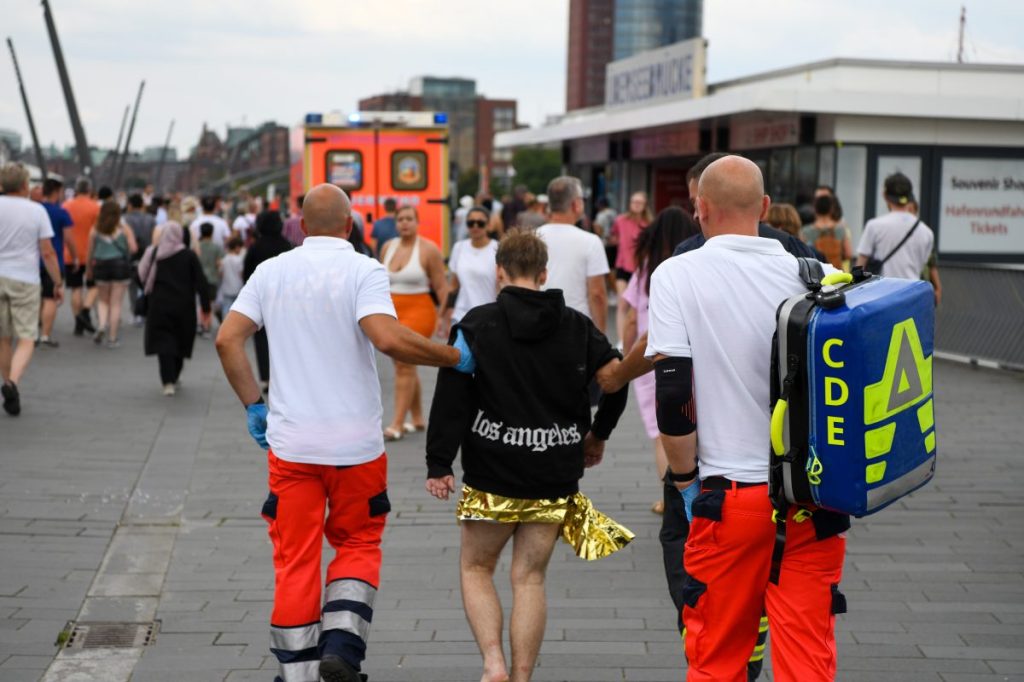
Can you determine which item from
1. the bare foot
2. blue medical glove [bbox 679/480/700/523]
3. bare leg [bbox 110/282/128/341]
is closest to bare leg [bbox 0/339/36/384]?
bare leg [bbox 110/282/128/341]

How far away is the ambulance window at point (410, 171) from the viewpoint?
66.0ft

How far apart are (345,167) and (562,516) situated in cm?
1582

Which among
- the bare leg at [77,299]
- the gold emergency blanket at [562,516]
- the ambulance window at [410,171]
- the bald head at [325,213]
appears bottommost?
the bare leg at [77,299]

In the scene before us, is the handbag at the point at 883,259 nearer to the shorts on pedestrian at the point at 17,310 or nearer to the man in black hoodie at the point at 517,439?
the man in black hoodie at the point at 517,439

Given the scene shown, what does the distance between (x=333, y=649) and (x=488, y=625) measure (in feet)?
1.72

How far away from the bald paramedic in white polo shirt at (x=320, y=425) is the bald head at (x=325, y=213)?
0.08 feet

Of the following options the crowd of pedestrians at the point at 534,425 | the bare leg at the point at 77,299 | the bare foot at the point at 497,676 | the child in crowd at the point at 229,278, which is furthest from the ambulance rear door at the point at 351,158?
the bare foot at the point at 497,676

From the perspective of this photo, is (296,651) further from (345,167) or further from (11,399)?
(345,167)

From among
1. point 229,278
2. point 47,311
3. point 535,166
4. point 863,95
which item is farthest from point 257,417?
point 535,166

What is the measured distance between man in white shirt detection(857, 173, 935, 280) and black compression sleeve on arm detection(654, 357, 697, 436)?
19.9ft

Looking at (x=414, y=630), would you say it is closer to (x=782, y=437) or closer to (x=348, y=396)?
(x=348, y=396)

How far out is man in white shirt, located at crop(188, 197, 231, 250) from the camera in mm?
18406

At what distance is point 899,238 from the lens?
9.43 metres

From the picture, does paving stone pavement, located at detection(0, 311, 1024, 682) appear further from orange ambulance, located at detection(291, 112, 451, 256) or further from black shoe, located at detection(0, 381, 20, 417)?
orange ambulance, located at detection(291, 112, 451, 256)
